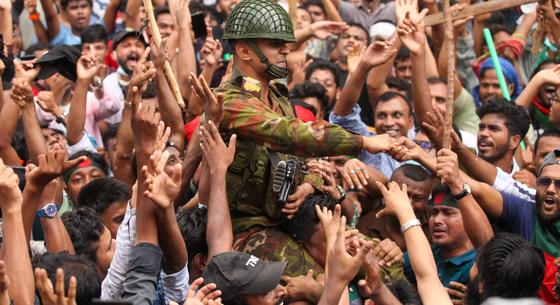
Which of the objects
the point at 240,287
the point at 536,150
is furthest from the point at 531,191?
the point at 240,287

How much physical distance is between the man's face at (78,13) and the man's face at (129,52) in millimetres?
1788

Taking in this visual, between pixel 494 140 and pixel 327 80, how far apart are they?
2.27 meters

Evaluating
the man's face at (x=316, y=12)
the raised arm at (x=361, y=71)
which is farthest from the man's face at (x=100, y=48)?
the raised arm at (x=361, y=71)

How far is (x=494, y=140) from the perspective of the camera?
9.12 metres

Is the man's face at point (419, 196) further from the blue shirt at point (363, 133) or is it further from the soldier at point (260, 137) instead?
the soldier at point (260, 137)

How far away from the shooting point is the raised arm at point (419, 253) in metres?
6.02

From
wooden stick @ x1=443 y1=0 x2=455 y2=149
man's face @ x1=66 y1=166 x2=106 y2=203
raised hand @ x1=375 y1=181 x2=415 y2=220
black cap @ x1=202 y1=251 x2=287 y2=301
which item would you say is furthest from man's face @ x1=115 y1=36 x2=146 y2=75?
black cap @ x1=202 y1=251 x2=287 y2=301

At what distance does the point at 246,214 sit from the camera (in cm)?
688

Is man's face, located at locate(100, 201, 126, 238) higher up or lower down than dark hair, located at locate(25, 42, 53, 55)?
higher up

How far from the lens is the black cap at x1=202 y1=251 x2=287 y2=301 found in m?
5.79

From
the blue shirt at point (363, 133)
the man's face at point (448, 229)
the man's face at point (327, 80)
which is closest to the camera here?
the man's face at point (448, 229)

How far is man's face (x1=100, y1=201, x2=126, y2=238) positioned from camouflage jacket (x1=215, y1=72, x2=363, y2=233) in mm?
1369

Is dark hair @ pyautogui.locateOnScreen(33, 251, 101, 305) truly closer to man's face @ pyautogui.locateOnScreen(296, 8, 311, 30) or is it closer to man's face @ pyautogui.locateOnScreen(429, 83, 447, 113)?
man's face @ pyautogui.locateOnScreen(429, 83, 447, 113)

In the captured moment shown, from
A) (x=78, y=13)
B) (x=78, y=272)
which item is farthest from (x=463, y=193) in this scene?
(x=78, y=13)
